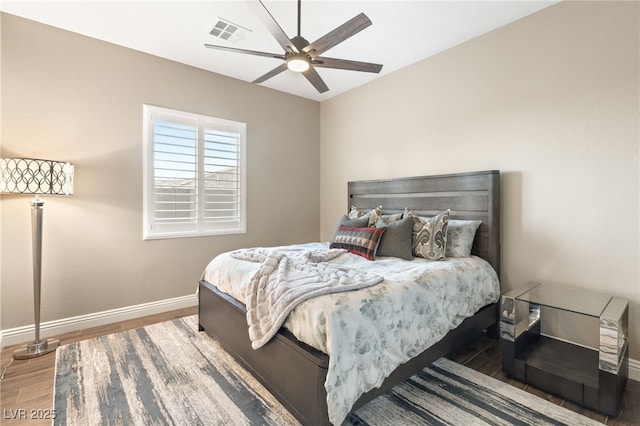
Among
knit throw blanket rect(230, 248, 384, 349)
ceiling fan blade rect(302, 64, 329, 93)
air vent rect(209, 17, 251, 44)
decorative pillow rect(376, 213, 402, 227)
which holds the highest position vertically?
air vent rect(209, 17, 251, 44)

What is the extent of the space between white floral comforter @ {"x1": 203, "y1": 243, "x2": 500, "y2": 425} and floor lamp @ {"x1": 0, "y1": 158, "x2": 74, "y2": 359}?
1551 mm

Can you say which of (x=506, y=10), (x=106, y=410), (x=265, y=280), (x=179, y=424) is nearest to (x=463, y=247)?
(x=265, y=280)

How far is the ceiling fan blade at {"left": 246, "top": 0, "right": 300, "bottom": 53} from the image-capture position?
170 cm

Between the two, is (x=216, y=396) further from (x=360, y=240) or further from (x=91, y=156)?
(x=91, y=156)

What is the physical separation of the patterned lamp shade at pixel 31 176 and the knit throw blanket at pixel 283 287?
76.1 inches

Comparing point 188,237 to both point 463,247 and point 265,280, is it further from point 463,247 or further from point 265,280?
point 463,247

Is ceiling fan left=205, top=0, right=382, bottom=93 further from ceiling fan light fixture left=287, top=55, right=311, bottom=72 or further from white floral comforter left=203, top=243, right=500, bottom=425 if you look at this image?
white floral comforter left=203, top=243, right=500, bottom=425

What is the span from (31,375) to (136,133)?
232 cm

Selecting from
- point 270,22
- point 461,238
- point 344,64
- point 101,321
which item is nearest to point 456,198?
point 461,238

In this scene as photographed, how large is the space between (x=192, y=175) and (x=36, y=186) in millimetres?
1426

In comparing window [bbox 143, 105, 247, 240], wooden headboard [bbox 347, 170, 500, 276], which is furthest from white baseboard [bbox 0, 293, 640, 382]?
wooden headboard [bbox 347, 170, 500, 276]

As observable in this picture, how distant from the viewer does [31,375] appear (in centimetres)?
215

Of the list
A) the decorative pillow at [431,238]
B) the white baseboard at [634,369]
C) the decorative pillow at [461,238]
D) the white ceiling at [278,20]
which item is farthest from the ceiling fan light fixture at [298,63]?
the white baseboard at [634,369]

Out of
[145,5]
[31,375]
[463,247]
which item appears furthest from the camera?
[463,247]
